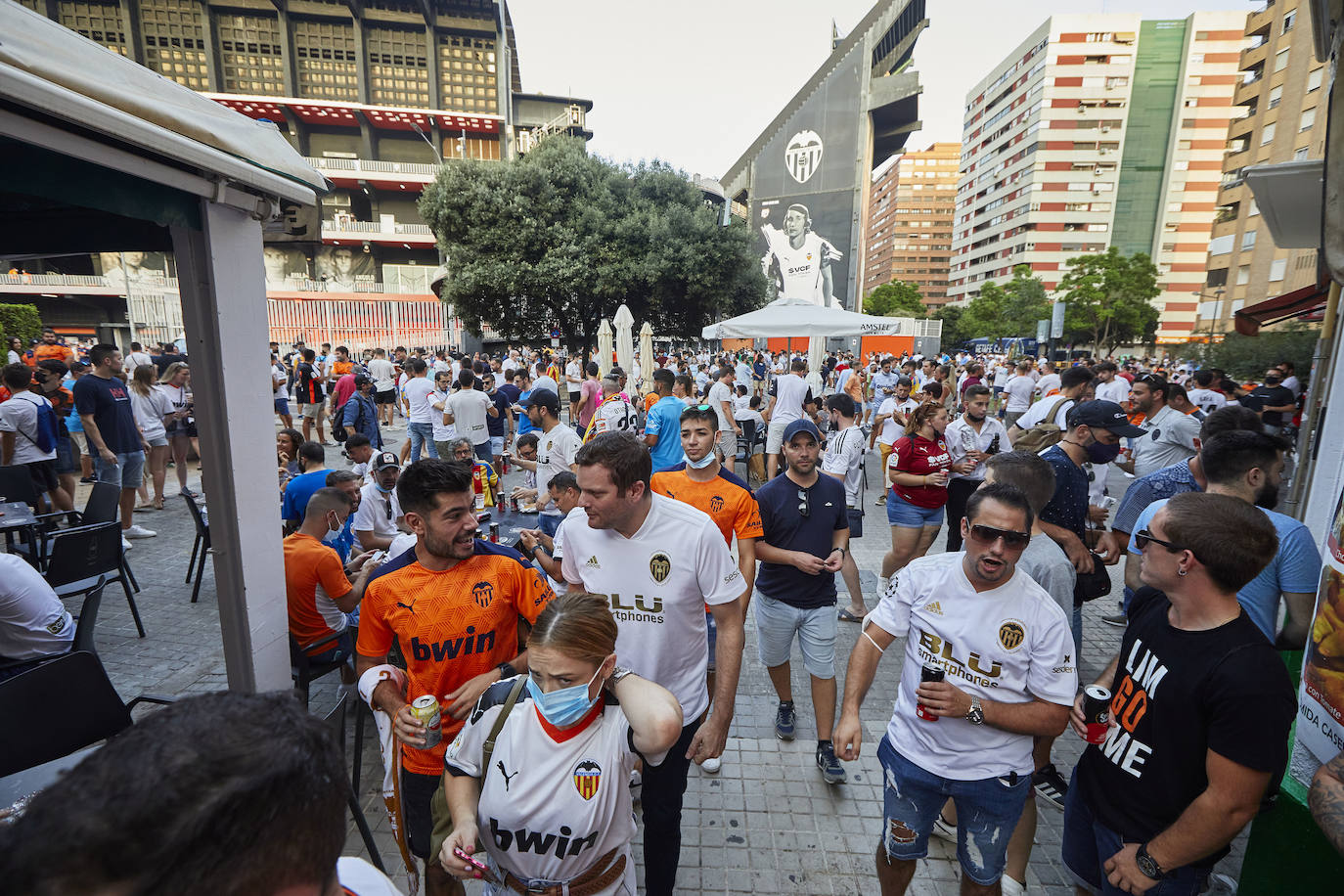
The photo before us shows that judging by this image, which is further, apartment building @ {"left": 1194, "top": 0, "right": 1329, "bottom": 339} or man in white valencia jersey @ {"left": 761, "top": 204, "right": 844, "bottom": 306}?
man in white valencia jersey @ {"left": 761, "top": 204, "right": 844, "bottom": 306}

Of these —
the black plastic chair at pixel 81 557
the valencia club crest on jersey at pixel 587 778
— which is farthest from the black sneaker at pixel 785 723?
the black plastic chair at pixel 81 557

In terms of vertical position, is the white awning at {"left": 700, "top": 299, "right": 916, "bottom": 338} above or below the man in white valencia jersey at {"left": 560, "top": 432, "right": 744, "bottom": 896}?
above

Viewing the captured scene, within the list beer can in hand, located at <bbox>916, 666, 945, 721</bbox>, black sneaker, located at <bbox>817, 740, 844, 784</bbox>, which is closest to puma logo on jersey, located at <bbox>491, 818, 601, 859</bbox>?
beer can in hand, located at <bbox>916, 666, 945, 721</bbox>

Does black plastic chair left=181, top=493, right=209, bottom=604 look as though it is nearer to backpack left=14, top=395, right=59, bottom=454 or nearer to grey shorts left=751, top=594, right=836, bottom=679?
backpack left=14, top=395, right=59, bottom=454

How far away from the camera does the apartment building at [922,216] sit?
521 feet

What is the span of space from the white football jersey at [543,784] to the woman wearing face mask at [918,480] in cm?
462

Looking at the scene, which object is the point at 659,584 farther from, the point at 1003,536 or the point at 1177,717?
the point at 1177,717

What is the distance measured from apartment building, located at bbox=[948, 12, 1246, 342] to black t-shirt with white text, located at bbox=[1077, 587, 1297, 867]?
87791 millimetres

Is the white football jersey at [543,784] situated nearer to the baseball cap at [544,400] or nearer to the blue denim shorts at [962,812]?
the blue denim shorts at [962,812]

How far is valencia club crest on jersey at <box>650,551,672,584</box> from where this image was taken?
2781mm

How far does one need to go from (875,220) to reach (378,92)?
516ft

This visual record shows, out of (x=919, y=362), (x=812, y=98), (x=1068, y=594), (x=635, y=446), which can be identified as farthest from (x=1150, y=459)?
(x=812, y=98)

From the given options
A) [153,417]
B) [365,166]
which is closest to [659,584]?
[153,417]

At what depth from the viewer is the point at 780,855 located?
329cm
